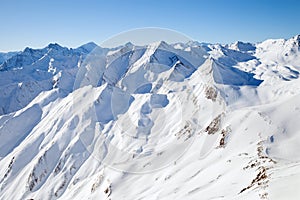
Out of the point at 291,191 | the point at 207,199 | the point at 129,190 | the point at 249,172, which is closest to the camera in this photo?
the point at 291,191

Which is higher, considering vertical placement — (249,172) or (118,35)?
(118,35)

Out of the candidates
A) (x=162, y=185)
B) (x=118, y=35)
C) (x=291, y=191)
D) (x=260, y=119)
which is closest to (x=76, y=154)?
(x=162, y=185)

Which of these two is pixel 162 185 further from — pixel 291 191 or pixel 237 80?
pixel 237 80

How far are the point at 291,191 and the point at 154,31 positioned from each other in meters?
25.6

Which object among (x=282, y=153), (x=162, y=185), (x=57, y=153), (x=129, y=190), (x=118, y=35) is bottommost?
(x=57, y=153)

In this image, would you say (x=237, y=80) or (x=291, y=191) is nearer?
(x=291, y=191)

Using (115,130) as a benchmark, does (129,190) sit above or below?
above

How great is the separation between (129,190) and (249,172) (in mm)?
48759

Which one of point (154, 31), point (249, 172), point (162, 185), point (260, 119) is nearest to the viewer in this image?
point (154, 31)

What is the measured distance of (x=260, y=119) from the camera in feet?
279

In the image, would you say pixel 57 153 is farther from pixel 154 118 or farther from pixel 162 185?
pixel 162 185

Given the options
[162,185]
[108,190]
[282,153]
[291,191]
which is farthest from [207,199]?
[108,190]

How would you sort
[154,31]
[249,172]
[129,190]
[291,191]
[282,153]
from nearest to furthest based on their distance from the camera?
[291,191], [154,31], [249,172], [282,153], [129,190]

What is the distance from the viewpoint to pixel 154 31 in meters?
40.7
